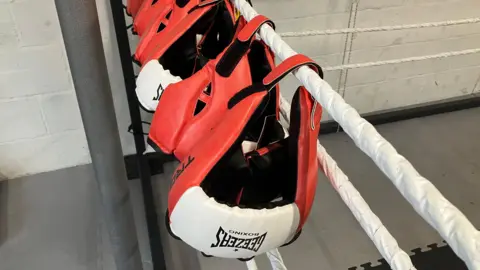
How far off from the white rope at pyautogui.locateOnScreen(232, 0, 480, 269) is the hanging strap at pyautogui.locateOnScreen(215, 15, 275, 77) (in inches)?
4.1

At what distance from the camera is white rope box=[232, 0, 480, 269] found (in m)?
0.32

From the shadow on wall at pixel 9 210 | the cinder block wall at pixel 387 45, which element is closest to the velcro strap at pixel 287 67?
the cinder block wall at pixel 387 45

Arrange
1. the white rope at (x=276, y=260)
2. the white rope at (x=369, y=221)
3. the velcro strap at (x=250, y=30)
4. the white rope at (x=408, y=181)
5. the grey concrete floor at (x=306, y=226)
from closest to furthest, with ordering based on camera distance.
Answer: the white rope at (x=408, y=181) < the white rope at (x=369, y=221) < the velcro strap at (x=250, y=30) < the white rope at (x=276, y=260) < the grey concrete floor at (x=306, y=226)

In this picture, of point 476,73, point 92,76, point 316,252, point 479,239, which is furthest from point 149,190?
point 476,73

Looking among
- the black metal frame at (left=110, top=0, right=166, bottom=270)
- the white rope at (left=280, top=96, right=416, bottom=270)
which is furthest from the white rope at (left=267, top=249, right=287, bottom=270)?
the black metal frame at (left=110, top=0, right=166, bottom=270)

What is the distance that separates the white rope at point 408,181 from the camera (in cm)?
32

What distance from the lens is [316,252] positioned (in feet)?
4.59

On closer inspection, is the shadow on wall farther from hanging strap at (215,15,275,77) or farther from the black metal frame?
hanging strap at (215,15,275,77)

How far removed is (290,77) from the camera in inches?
68.7

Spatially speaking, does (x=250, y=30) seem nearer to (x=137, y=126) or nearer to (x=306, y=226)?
(x=137, y=126)

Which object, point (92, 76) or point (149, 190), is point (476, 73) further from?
point (92, 76)

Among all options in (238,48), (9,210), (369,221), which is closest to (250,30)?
(238,48)

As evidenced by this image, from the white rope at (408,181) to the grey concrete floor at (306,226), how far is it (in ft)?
3.16

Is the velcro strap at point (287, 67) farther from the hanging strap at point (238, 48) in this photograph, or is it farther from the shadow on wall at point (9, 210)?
the shadow on wall at point (9, 210)
